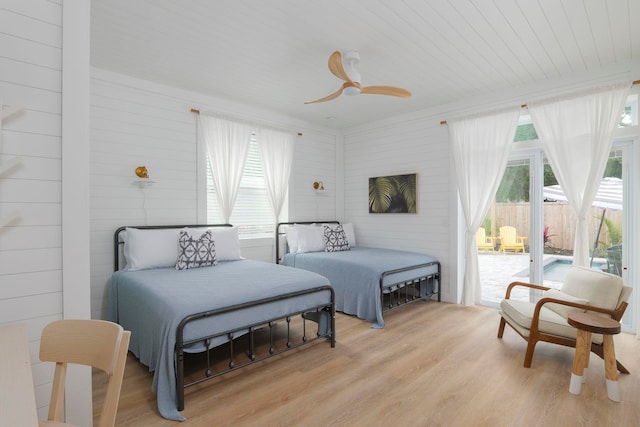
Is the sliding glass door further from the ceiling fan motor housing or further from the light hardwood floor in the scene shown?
the ceiling fan motor housing

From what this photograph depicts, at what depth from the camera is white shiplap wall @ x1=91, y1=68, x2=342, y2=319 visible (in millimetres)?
3562

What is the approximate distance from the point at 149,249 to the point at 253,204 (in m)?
1.76

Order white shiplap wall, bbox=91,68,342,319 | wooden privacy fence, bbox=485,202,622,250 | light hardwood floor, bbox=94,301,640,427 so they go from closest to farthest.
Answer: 1. light hardwood floor, bbox=94,301,640,427
2. white shiplap wall, bbox=91,68,342,319
3. wooden privacy fence, bbox=485,202,622,250

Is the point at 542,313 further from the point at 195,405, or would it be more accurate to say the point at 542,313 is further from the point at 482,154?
the point at 195,405

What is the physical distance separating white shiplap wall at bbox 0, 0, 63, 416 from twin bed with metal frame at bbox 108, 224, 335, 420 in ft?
2.20

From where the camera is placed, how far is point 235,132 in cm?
458

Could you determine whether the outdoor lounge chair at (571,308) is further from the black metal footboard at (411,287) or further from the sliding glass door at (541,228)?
the black metal footboard at (411,287)

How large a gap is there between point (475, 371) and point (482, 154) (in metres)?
2.77

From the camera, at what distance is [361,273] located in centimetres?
395

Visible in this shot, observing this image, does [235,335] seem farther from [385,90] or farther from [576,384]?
[385,90]

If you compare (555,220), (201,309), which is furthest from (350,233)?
(201,309)

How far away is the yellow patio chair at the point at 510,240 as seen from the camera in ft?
14.0

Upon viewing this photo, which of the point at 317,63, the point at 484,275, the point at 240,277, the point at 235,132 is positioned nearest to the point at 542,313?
the point at 484,275

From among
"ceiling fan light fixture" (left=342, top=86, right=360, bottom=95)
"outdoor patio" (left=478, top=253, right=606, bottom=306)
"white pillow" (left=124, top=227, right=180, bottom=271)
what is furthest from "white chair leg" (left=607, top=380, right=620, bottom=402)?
"white pillow" (left=124, top=227, right=180, bottom=271)
